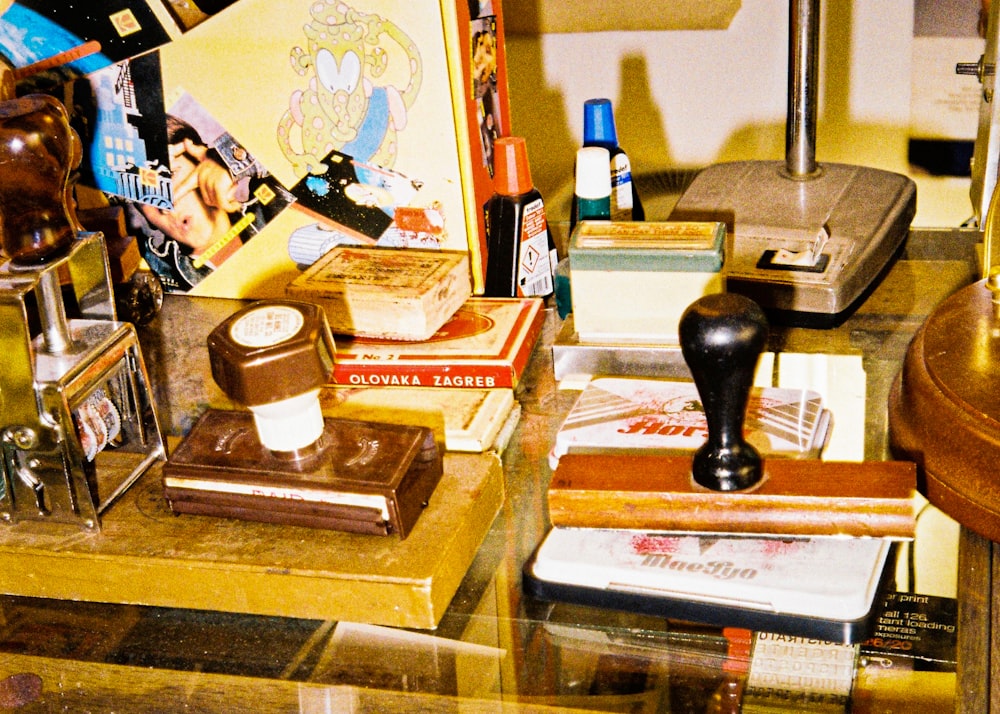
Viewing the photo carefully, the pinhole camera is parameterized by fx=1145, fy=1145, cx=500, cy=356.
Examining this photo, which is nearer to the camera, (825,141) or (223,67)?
(223,67)

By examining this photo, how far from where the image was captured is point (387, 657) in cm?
71

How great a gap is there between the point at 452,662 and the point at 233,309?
51cm

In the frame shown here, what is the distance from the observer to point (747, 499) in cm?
69

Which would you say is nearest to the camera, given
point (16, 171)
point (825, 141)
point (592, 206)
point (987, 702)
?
point (987, 702)

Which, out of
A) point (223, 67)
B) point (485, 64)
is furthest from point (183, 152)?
point (485, 64)

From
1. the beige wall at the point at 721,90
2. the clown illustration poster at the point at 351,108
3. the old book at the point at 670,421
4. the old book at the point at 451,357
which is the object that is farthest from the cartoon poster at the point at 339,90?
the beige wall at the point at 721,90

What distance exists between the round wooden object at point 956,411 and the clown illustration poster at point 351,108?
16.1 inches

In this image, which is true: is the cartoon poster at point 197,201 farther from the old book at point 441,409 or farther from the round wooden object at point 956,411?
the round wooden object at point 956,411

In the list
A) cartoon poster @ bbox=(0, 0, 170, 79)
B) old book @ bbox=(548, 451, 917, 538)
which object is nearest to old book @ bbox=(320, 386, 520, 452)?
old book @ bbox=(548, 451, 917, 538)

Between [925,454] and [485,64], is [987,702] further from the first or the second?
[485,64]

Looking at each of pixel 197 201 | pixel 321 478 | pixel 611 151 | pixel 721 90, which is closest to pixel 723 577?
pixel 321 478

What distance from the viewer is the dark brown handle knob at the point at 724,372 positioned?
0.67 m

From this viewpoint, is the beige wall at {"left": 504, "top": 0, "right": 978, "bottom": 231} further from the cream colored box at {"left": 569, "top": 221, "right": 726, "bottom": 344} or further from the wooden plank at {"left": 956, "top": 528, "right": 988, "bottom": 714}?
the wooden plank at {"left": 956, "top": 528, "right": 988, "bottom": 714}

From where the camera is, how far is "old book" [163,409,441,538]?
0.72 m
